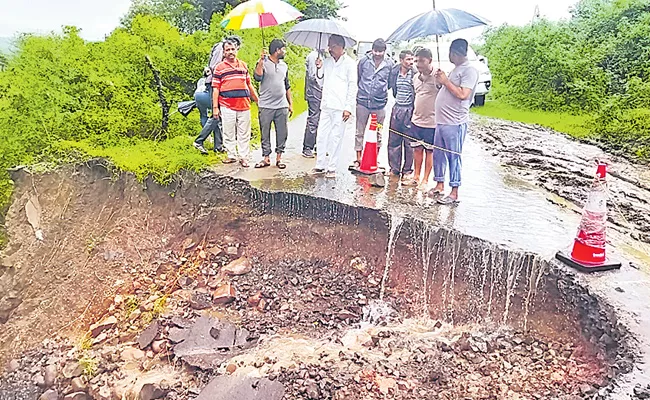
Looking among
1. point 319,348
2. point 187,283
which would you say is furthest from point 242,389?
point 187,283

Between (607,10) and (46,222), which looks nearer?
(46,222)

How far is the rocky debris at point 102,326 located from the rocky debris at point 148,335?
2.03 feet

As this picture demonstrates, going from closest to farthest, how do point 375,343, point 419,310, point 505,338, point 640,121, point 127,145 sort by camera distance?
1. point 505,338
2. point 375,343
3. point 419,310
4. point 127,145
5. point 640,121

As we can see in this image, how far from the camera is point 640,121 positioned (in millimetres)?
11570

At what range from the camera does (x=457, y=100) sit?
603 centimetres

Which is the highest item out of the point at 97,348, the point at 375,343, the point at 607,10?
the point at 607,10

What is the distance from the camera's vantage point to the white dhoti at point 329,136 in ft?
24.4

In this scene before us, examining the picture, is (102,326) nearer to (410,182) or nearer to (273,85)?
(273,85)

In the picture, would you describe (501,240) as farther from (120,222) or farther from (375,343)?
(120,222)

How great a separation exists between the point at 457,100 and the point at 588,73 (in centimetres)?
974

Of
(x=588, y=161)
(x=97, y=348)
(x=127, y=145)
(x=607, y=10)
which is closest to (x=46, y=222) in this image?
(x=127, y=145)

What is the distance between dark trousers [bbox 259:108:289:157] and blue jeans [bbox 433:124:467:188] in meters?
2.45

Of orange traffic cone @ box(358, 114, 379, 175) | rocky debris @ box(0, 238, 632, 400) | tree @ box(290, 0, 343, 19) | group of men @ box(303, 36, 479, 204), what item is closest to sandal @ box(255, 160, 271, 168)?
group of men @ box(303, 36, 479, 204)

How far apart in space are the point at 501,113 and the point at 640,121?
4.00 meters
